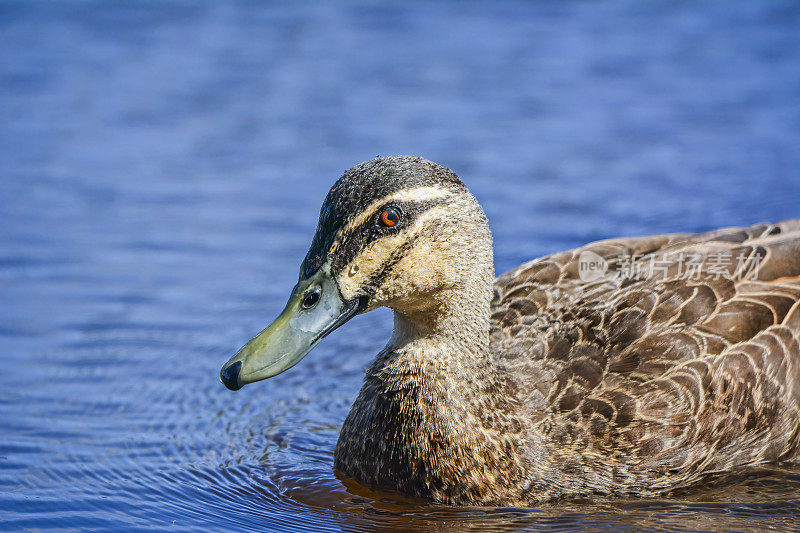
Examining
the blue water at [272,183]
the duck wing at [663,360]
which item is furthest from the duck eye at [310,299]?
the duck wing at [663,360]

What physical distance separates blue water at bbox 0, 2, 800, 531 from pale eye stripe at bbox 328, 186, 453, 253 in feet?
5.75

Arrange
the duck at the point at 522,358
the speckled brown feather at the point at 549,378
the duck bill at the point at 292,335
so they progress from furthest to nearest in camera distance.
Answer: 1. the speckled brown feather at the point at 549,378
2. the duck at the point at 522,358
3. the duck bill at the point at 292,335

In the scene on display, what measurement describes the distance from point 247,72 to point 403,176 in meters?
8.06

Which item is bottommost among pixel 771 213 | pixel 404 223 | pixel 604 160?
pixel 404 223

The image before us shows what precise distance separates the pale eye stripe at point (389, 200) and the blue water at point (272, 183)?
Answer: 175cm

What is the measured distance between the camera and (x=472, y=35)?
14750 millimetres

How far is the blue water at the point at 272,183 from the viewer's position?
682 cm

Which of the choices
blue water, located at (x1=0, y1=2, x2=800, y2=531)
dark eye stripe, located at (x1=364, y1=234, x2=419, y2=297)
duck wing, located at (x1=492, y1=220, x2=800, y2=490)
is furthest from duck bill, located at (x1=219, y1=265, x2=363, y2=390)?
duck wing, located at (x1=492, y1=220, x2=800, y2=490)

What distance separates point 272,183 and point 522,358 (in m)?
4.87

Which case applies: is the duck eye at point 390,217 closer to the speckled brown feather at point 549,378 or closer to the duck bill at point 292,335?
the speckled brown feather at point 549,378

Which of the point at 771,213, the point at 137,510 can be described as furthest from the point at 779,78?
the point at 137,510

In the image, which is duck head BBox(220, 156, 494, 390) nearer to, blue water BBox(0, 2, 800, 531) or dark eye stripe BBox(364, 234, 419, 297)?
dark eye stripe BBox(364, 234, 419, 297)

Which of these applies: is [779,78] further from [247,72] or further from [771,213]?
[247,72]

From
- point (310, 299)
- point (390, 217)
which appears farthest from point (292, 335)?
point (390, 217)
